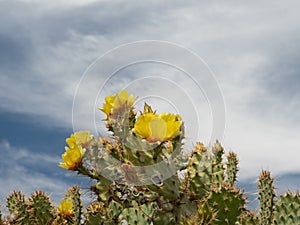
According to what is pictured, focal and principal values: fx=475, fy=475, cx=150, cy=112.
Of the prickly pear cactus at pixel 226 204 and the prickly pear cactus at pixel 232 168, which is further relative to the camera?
the prickly pear cactus at pixel 232 168

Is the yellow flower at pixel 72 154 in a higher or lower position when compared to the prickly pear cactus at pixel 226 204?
higher

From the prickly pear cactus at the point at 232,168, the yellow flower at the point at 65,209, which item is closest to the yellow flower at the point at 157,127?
the yellow flower at the point at 65,209

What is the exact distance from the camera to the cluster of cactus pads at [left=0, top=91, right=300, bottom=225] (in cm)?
271

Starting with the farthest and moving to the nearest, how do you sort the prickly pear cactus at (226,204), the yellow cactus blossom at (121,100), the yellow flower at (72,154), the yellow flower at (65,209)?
the yellow flower at (65,209) → the yellow cactus blossom at (121,100) → the yellow flower at (72,154) → the prickly pear cactus at (226,204)

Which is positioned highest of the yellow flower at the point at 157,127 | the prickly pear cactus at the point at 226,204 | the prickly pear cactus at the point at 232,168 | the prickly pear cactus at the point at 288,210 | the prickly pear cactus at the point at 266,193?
the prickly pear cactus at the point at 232,168

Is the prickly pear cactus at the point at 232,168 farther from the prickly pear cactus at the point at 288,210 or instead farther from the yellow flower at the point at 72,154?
the yellow flower at the point at 72,154

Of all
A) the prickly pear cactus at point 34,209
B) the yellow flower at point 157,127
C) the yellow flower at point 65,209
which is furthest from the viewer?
the yellow flower at point 65,209

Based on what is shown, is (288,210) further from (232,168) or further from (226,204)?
(232,168)

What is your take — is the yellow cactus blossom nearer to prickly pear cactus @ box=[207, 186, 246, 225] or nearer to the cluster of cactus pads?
the cluster of cactus pads

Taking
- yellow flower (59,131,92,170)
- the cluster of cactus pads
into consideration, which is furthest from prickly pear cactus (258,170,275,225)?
yellow flower (59,131,92,170)

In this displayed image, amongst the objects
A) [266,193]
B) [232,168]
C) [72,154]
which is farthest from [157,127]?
[232,168]

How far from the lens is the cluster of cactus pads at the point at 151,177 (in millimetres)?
2715

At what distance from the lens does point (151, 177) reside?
2777 millimetres

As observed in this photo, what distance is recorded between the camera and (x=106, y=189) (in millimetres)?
3109
